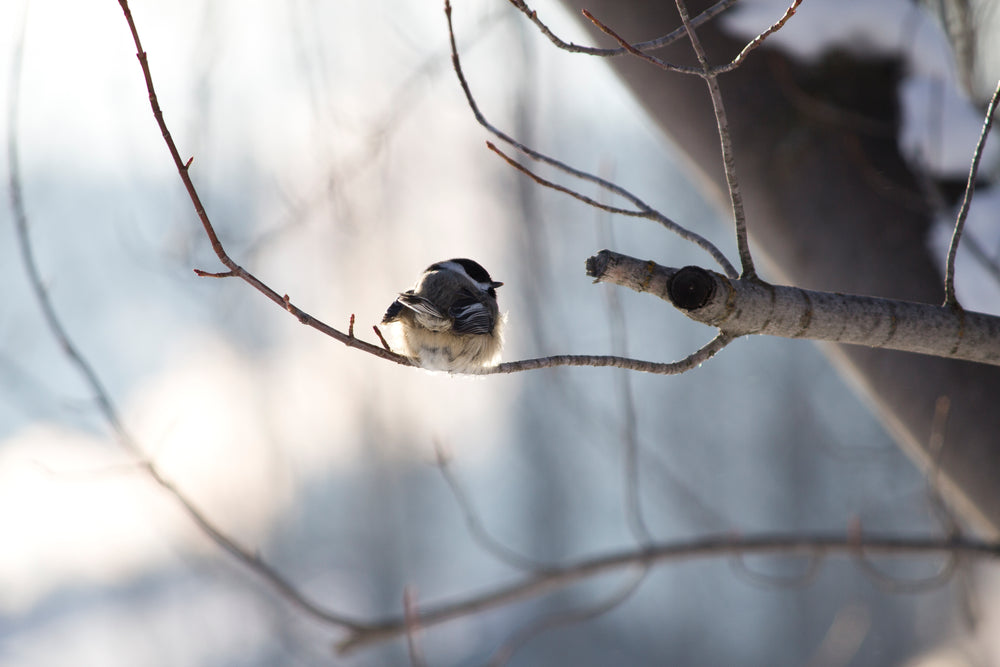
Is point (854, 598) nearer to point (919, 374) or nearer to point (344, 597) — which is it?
point (344, 597)

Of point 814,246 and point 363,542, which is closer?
point 814,246

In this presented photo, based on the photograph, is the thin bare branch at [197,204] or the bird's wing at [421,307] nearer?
the thin bare branch at [197,204]

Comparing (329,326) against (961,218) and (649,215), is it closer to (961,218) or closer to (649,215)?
(649,215)

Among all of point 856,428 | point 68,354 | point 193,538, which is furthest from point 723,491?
point 68,354

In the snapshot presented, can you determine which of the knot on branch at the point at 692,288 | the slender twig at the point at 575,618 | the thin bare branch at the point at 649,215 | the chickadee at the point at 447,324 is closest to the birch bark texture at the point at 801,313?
the knot on branch at the point at 692,288

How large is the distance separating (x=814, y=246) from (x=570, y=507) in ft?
35.7

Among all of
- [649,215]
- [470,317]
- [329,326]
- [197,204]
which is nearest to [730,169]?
[649,215]

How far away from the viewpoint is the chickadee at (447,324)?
6.99 feet

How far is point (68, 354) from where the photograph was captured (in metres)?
1.80

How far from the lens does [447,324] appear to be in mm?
2162

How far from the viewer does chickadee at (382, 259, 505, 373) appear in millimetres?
2131

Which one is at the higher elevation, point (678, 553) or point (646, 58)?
point (646, 58)

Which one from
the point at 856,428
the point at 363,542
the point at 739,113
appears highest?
the point at 739,113

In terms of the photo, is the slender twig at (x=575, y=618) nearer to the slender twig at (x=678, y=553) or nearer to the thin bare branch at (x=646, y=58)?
the slender twig at (x=678, y=553)
